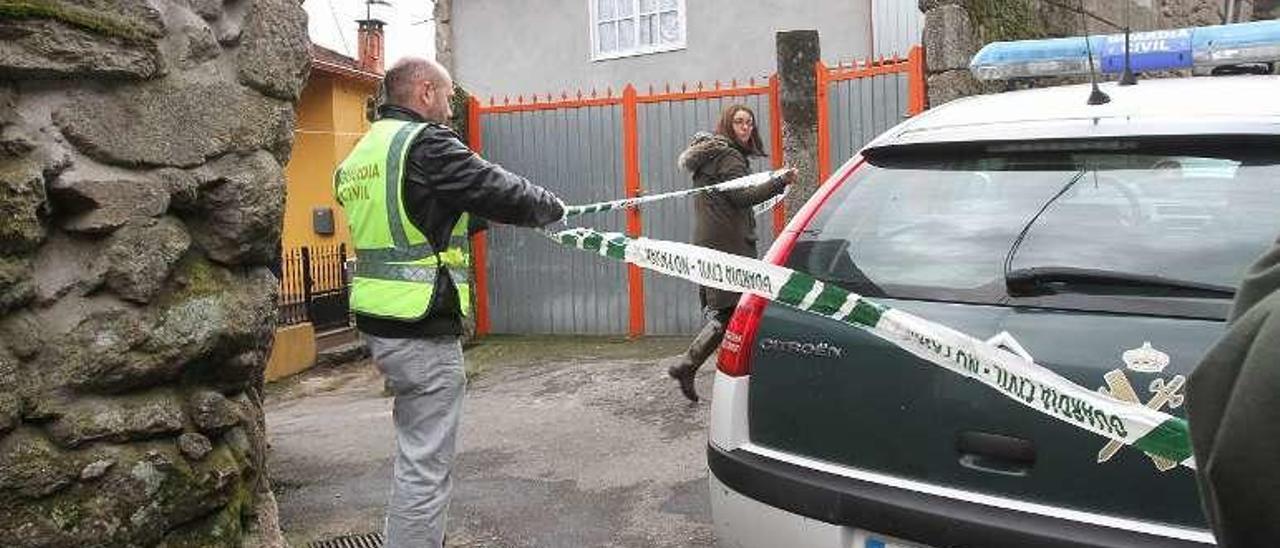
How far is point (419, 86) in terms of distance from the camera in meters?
3.87

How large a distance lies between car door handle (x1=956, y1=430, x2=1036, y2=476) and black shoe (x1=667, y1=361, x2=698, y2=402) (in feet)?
13.2

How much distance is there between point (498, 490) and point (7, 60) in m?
3.05

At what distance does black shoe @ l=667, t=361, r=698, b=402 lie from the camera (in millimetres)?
6645

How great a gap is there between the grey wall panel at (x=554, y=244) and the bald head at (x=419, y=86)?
577cm

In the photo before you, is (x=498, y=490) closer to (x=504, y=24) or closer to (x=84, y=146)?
(x=84, y=146)

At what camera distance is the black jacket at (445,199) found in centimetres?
361

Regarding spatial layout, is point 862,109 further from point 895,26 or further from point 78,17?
point 78,17

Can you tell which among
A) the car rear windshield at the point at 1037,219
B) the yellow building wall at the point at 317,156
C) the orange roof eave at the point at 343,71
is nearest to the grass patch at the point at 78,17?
the car rear windshield at the point at 1037,219

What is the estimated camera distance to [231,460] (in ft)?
11.6

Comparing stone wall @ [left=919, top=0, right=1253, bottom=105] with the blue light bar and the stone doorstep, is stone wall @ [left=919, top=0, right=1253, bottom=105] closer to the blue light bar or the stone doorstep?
the blue light bar

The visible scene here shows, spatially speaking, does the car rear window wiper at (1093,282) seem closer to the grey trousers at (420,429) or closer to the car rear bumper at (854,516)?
the car rear bumper at (854,516)

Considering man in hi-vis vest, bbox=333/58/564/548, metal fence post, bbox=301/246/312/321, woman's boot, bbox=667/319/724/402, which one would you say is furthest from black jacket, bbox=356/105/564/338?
metal fence post, bbox=301/246/312/321

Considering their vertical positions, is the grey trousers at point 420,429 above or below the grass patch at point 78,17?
below

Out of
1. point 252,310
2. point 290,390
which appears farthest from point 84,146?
point 290,390
